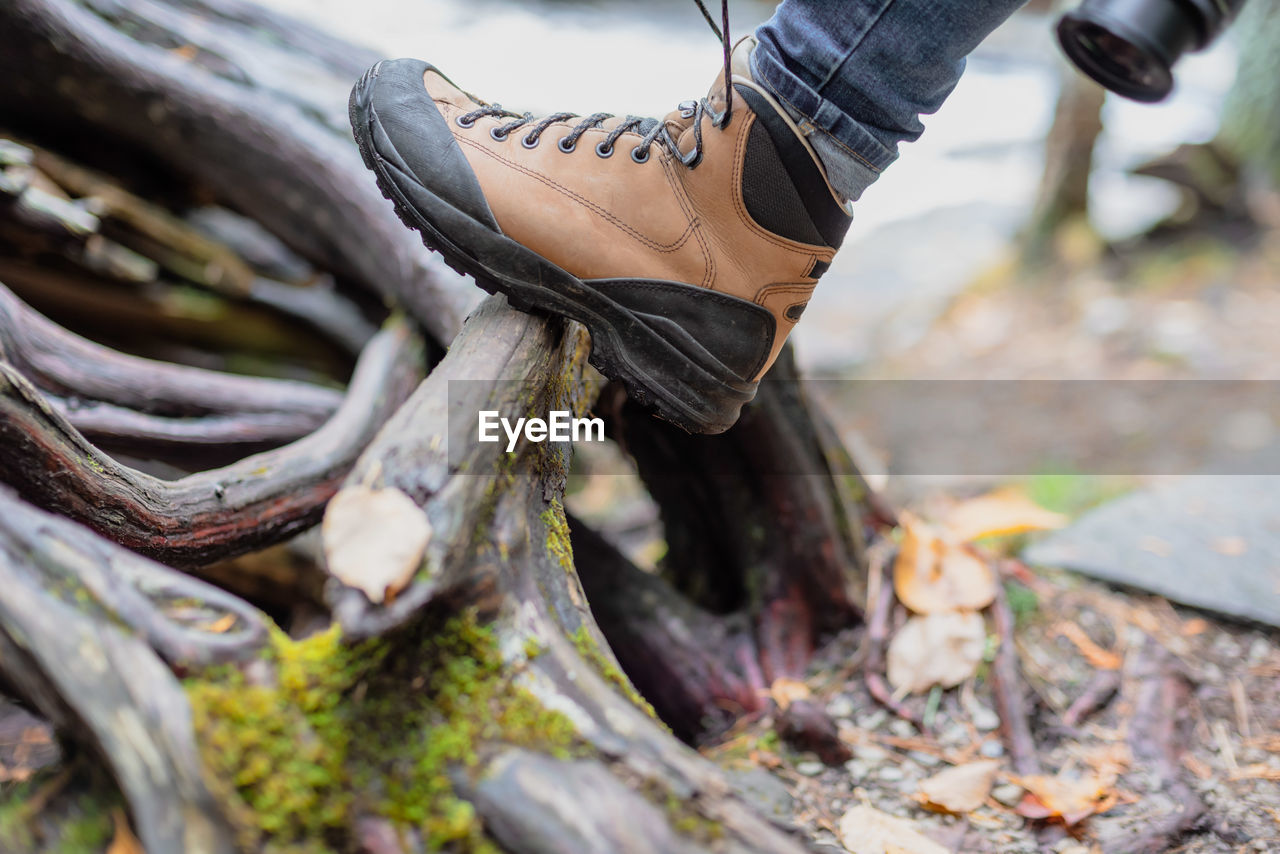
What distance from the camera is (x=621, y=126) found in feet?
4.60

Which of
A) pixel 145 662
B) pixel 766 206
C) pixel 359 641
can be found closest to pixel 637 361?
pixel 766 206

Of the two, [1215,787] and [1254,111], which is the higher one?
[1254,111]

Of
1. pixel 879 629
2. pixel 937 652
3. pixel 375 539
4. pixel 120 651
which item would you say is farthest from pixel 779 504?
pixel 120 651

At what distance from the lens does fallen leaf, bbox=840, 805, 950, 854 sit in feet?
4.27

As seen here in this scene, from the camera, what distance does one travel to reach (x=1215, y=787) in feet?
5.12

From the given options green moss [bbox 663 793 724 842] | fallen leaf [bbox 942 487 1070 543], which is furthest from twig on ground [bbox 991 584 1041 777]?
green moss [bbox 663 793 724 842]

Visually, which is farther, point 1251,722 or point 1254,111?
point 1254,111

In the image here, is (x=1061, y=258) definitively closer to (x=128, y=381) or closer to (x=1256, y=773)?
(x=1256, y=773)

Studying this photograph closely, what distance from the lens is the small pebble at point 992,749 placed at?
1692mm

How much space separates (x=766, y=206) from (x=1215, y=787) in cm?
137

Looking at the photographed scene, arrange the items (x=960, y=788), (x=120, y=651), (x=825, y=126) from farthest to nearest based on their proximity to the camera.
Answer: (x=960, y=788)
(x=825, y=126)
(x=120, y=651)

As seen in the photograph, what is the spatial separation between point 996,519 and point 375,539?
1.71 meters

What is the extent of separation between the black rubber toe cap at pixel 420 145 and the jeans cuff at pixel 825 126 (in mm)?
486

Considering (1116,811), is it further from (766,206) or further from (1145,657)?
(766,206)
